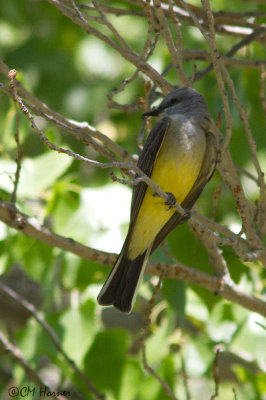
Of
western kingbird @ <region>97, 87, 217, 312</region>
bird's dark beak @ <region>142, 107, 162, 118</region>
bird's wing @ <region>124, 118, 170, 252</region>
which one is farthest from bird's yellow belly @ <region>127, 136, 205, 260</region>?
bird's dark beak @ <region>142, 107, 162, 118</region>

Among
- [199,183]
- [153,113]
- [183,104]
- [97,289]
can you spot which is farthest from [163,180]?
[97,289]

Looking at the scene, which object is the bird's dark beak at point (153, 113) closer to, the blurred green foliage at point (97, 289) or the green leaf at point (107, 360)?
the blurred green foliage at point (97, 289)

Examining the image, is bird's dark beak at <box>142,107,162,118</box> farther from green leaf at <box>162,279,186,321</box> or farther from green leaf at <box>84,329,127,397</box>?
green leaf at <box>84,329,127,397</box>

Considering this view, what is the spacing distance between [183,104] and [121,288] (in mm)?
1442

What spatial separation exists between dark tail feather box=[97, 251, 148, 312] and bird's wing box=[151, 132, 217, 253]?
248mm

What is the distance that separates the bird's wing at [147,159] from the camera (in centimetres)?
421

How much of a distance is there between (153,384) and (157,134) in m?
1.61

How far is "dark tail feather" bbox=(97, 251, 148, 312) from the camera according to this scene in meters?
4.15

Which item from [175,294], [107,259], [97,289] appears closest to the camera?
[107,259]

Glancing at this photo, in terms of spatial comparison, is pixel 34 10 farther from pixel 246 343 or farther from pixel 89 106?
pixel 246 343

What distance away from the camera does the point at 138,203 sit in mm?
4227

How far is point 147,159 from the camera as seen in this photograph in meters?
4.32

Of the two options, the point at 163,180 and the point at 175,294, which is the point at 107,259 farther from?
the point at 163,180

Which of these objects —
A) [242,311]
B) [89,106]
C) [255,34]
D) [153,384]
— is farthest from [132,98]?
[153,384]
